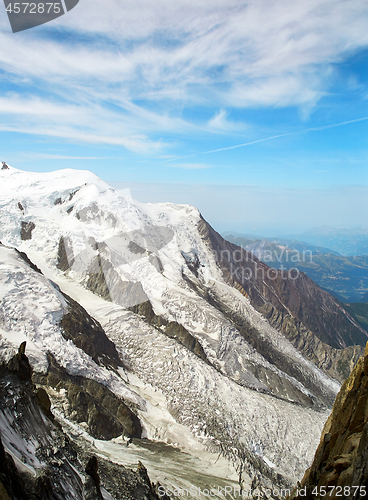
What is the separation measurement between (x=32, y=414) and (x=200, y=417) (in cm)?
2834

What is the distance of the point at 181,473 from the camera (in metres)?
31.8

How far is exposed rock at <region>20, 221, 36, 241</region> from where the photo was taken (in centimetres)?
7431

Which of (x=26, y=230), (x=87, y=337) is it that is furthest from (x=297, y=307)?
(x=87, y=337)

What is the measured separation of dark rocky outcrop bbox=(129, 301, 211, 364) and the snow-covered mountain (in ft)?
0.85

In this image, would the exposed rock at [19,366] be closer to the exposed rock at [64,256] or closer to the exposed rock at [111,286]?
the exposed rock at [111,286]

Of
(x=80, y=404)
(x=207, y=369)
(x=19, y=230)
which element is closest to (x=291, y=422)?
(x=207, y=369)

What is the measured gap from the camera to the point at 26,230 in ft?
247

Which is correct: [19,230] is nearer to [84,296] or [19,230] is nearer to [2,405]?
[84,296]

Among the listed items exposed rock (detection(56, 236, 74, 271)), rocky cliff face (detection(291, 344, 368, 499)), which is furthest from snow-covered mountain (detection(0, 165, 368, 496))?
rocky cliff face (detection(291, 344, 368, 499))

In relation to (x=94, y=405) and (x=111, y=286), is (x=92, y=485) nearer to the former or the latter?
(x=94, y=405)

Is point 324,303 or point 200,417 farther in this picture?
point 324,303

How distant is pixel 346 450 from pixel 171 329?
47.5 m

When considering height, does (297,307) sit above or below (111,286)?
below

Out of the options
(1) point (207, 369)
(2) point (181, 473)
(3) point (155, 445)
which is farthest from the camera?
(1) point (207, 369)
